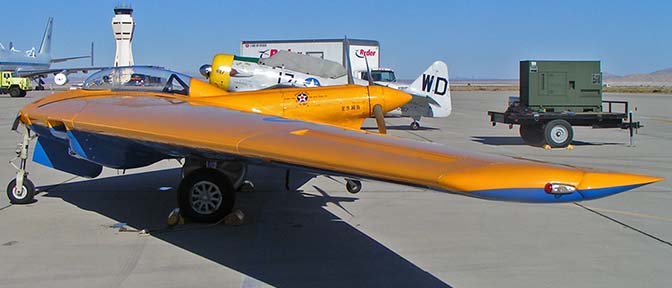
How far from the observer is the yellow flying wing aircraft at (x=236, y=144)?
4.03 meters

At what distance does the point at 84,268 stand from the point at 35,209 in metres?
3.16

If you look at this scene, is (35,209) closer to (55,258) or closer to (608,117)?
(55,258)

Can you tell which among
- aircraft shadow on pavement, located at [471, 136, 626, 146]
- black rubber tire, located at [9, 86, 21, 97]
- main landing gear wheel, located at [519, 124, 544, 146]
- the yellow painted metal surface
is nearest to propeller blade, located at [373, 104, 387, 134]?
the yellow painted metal surface

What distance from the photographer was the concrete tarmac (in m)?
5.76

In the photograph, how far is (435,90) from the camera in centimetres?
2091

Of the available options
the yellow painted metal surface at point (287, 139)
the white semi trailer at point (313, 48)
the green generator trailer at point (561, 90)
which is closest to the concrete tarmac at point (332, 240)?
the yellow painted metal surface at point (287, 139)

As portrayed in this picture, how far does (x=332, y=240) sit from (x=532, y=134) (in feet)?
41.1

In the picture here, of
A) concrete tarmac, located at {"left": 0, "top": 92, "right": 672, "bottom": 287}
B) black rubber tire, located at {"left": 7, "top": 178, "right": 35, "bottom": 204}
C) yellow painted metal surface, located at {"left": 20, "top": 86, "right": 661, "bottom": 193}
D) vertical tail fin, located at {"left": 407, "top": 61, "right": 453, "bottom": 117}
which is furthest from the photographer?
vertical tail fin, located at {"left": 407, "top": 61, "right": 453, "bottom": 117}

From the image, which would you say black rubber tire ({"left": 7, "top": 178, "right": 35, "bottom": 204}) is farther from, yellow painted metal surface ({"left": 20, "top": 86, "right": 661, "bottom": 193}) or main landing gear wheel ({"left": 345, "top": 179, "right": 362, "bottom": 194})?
main landing gear wheel ({"left": 345, "top": 179, "right": 362, "bottom": 194})

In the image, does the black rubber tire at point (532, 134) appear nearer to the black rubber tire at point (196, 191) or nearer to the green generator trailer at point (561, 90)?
the green generator trailer at point (561, 90)

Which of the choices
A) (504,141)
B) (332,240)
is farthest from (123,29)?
(332,240)

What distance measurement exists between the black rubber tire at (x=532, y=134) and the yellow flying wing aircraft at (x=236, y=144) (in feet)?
30.1

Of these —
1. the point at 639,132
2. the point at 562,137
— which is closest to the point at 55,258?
the point at 562,137

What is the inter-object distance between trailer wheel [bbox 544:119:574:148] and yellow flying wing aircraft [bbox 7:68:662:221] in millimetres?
8398
